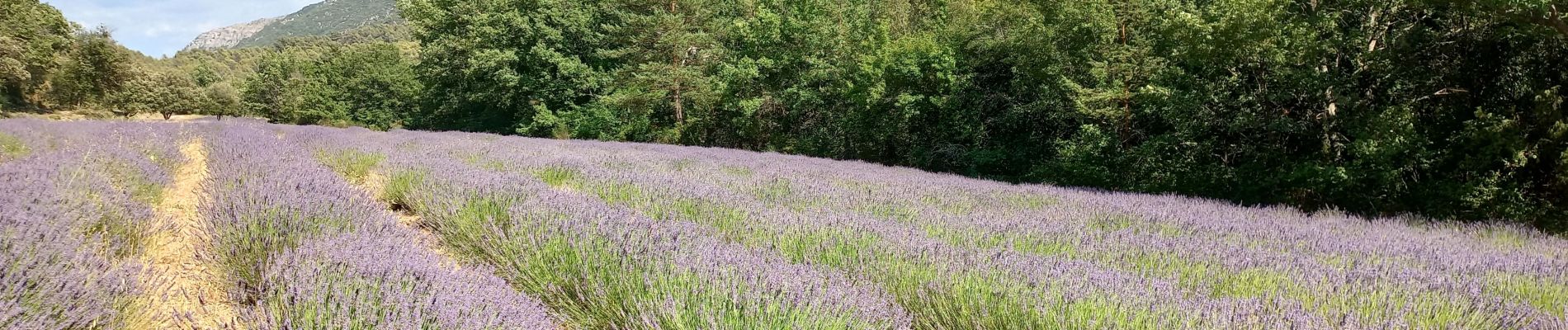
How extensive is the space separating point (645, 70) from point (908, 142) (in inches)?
347

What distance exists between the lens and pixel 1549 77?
18.2ft

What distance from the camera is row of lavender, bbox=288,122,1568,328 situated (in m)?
1.89

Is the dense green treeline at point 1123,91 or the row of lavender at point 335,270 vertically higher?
the dense green treeline at point 1123,91

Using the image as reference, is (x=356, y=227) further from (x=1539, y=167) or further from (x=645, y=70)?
(x=645, y=70)

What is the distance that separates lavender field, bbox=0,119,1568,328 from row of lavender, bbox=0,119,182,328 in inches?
0.6

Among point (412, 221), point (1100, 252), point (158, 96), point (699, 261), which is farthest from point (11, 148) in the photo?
point (158, 96)

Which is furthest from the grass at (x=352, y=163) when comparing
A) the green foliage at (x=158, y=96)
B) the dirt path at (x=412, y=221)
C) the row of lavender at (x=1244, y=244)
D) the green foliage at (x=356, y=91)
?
the green foliage at (x=158, y=96)

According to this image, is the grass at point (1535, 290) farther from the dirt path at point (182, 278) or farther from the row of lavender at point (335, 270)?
the dirt path at point (182, 278)

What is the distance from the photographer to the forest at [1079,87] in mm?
6070

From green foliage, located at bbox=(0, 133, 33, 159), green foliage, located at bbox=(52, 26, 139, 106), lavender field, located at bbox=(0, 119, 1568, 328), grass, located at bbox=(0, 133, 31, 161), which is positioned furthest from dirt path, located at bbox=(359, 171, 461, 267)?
green foliage, located at bbox=(52, 26, 139, 106)

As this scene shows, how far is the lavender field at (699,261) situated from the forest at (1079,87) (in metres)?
2.12

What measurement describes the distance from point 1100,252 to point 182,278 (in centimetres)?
423

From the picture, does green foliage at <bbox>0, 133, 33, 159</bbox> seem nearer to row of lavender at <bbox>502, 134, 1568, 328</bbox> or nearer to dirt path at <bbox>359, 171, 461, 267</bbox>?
dirt path at <bbox>359, 171, 461, 267</bbox>

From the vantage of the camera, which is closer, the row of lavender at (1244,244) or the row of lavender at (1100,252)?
the row of lavender at (1100,252)
